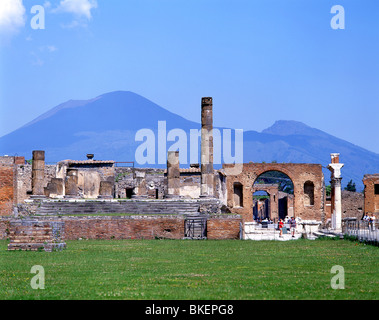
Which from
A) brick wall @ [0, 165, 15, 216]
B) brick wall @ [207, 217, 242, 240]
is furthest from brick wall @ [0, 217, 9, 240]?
brick wall @ [207, 217, 242, 240]

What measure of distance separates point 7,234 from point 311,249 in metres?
12.2

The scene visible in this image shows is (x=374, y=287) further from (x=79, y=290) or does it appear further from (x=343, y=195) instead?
(x=343, y=195)

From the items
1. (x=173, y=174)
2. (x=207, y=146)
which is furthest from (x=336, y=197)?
(x=173, y=174)

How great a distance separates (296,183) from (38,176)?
79.2ft

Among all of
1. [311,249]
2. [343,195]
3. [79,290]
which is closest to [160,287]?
[79,290]

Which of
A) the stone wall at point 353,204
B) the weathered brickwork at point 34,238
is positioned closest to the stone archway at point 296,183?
the stone wall at point 353,204

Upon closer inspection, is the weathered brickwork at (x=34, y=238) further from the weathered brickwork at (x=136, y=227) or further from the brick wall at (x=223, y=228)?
the brick wall at (x=223, y=228)

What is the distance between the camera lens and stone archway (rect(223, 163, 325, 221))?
185 ft

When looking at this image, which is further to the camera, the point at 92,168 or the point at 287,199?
the point at 287,199

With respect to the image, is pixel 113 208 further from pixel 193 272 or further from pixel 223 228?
pixel 193 272

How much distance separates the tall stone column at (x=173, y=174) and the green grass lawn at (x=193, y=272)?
16770mm

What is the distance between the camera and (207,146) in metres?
38.3
